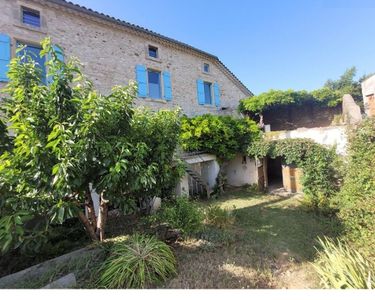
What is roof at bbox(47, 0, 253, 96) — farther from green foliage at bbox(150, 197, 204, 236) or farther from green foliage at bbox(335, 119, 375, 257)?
green foliage at bbox(335, 119, 375, 257)

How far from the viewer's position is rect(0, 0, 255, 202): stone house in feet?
26.9

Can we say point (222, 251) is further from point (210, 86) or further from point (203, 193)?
point (210, 86)

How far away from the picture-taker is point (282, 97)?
14.5m

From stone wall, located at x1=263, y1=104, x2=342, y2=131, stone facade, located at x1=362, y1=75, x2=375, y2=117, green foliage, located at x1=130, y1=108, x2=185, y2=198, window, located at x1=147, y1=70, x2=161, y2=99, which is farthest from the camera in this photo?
stone wall, located at x1=263, y1=104, x2=342, y2=131

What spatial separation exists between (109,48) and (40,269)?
974 centimetres

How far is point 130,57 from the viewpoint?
435 inches

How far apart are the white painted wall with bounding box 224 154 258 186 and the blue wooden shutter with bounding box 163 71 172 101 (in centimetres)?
582

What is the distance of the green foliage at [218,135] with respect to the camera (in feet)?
36.0

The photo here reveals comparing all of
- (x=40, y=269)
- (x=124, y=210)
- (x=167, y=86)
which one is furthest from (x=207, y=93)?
(x=40, y=269)

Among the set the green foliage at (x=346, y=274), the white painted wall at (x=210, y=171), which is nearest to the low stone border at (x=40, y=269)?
the green foliage at (x=346, y=274)

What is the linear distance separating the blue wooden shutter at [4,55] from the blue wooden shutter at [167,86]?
22.7 feet

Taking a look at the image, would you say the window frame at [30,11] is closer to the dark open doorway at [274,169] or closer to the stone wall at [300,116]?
the dark open doorway at [274,169]

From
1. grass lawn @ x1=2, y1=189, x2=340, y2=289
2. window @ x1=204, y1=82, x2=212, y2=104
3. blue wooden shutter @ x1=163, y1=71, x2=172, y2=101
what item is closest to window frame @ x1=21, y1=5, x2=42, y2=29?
blue wooden shutter @ x1=163, y1=71, x2=172, y2=101

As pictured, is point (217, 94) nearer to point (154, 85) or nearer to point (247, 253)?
point (154, 85)
